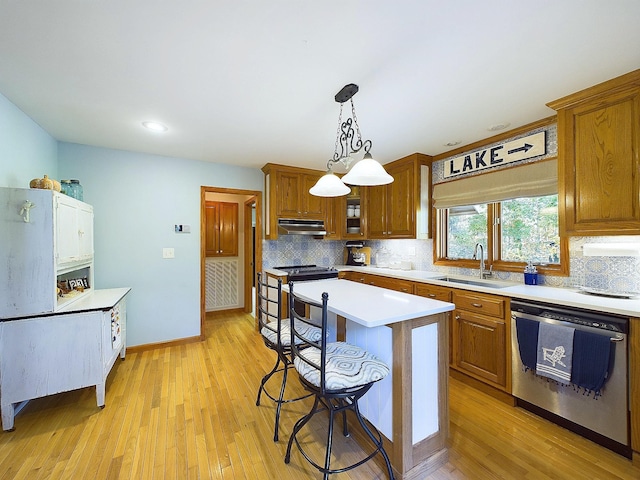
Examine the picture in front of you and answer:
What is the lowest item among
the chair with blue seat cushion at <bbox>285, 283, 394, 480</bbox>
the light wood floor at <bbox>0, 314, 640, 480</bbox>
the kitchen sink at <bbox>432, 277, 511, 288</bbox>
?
the light wood floor at <bbox>0, 314, 640, 480</bbox>

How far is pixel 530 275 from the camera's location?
8.08 ft

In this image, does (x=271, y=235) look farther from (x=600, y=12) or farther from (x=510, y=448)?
(x=600, y=12)

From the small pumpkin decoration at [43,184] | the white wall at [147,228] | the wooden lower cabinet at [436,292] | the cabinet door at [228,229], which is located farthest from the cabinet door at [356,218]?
the small pumpkin decoration at [43,184]

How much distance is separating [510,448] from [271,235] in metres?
3.08

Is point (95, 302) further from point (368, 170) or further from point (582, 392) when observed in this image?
point (582, 392)

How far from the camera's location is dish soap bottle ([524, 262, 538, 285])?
96.7 inches

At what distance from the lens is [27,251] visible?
1888 millimetres

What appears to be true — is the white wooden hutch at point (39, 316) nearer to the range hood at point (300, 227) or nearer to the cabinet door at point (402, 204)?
the range hood at point (300, 227)

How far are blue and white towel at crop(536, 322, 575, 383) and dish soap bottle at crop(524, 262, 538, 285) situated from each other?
2.21ft

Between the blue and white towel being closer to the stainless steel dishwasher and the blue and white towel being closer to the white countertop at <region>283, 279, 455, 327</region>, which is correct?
the stainless steel dishwasher

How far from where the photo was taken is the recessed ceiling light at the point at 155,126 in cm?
246

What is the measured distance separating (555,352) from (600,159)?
4.56 feet

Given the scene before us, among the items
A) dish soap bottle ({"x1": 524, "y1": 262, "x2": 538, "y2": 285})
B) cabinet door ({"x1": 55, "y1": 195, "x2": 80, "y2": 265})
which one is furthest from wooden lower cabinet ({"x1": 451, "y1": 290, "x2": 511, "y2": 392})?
cabinet door ({"x1": 55, "y1": 195, "x2": 80, "y2": 265})

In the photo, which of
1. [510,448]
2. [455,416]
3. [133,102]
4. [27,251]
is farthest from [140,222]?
[510,448]
